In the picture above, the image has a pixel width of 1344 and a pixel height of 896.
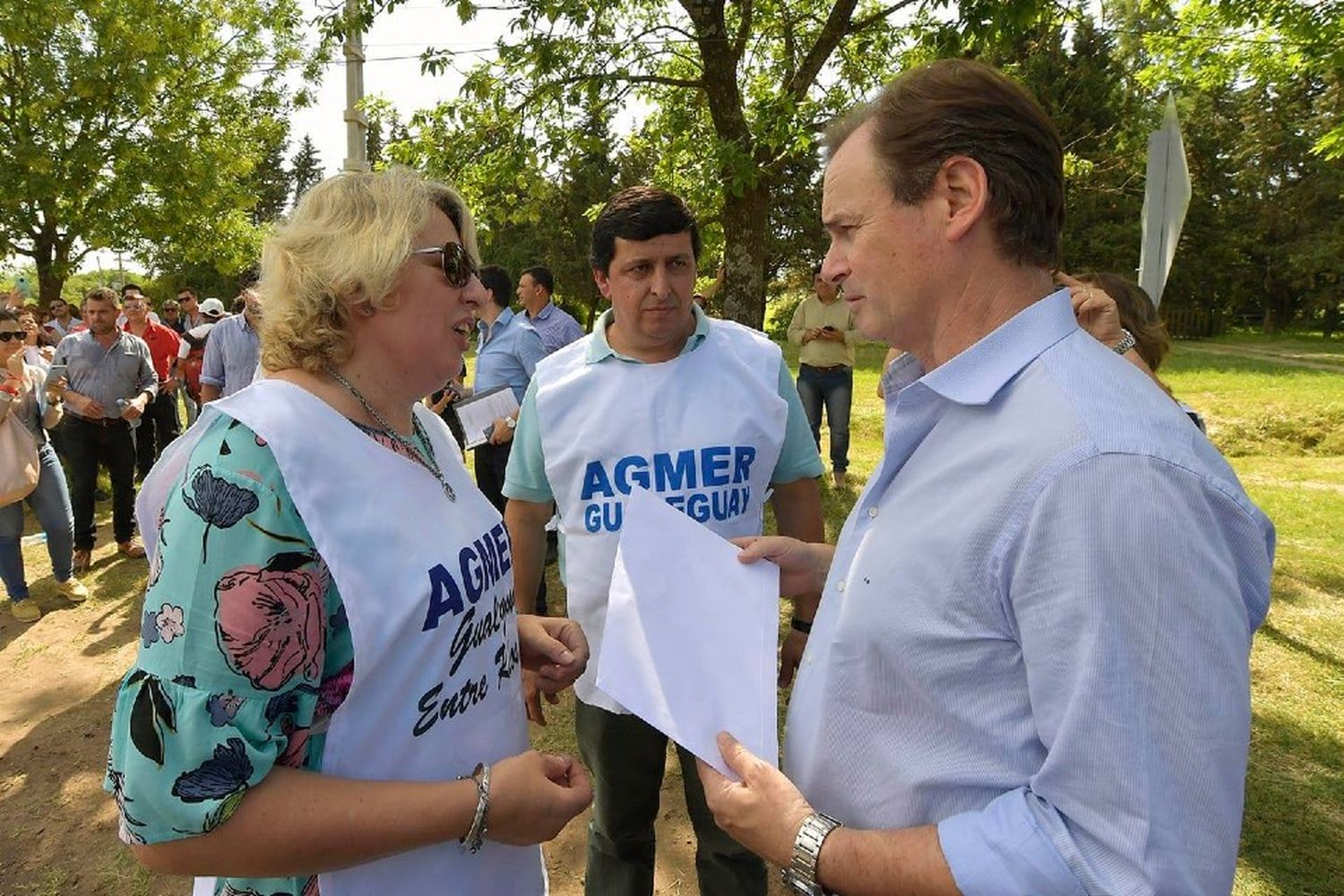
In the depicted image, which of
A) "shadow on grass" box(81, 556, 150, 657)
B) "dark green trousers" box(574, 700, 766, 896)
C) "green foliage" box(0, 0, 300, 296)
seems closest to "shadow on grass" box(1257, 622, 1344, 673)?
"dark green trousers" box(574, 700, 766, 896)

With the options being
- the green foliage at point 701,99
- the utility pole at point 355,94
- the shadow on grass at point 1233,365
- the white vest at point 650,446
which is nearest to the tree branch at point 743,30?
the green foliage at point 701,99

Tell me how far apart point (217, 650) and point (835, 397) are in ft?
25.5

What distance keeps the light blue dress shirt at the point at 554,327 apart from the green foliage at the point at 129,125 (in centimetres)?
945

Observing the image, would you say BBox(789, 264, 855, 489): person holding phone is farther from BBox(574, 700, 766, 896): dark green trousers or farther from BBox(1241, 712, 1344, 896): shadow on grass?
BBox(574, 700, 766, 896): dark green trousers

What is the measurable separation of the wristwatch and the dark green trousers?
4.12ft

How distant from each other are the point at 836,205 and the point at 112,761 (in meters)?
1.31

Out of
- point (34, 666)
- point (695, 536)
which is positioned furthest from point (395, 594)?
point (34, 666)

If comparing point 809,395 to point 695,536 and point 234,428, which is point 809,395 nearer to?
point 695,536

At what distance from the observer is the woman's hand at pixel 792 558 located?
1.70 m

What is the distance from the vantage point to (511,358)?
5.76 metres

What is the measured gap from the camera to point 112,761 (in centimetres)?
113

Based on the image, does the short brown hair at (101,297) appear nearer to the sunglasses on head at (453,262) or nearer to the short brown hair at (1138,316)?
A: the sunglasses on head at (453,262)

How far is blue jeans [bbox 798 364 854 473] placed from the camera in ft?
27.6

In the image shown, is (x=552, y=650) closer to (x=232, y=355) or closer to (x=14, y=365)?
(x=232, y=355)
